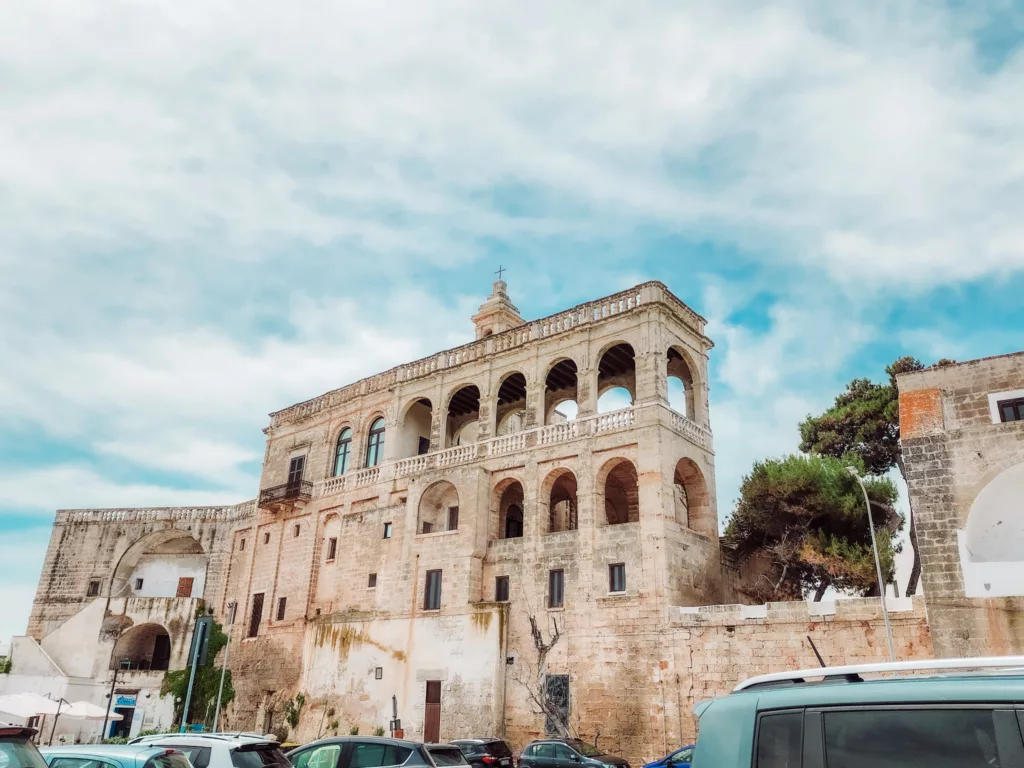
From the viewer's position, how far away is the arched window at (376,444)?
34094mm

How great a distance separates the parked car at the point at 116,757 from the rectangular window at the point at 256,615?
28.2 meters

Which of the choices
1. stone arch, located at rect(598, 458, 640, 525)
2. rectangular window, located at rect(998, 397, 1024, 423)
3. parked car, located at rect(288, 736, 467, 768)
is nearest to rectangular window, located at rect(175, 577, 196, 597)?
stone arch, located at rect(598, 458, 640, 525)

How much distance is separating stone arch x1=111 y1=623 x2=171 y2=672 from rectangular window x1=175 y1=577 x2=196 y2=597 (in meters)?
2.05

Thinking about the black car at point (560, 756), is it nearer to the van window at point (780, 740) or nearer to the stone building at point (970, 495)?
the stone building at point (970, 495)

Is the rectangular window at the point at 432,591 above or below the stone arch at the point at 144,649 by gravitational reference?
above

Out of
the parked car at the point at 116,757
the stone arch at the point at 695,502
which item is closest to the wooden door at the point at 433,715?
the stone arch at the point at 695,502

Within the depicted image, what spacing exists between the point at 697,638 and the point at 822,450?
39.9 ft

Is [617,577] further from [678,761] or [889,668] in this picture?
[889,668]

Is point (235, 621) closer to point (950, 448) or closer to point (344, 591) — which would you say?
point (344, 591)

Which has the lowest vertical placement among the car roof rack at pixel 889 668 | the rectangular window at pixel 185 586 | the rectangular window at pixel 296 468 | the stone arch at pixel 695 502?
the car roof rack at pixel 889 668

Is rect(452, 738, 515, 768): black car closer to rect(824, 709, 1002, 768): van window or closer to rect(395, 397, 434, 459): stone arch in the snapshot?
rect(824, 709, 1002, 768): van window

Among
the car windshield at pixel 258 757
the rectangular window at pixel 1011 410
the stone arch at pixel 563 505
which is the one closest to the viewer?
the car windshield at pixel 258 757

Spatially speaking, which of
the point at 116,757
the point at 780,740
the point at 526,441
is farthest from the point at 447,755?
the point at 526,441

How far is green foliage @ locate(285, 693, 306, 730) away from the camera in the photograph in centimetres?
2992
